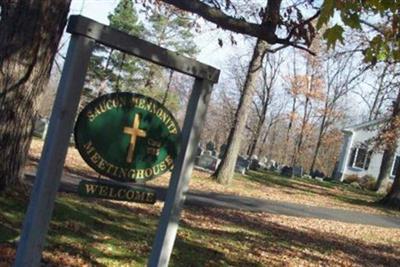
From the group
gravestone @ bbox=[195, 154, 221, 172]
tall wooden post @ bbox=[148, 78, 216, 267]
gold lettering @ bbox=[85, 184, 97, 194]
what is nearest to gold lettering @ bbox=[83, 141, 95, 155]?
gold lettering @ bbox=[85, 184, 97, 194]

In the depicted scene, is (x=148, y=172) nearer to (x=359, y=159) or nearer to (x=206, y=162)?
(x=206, y=162)

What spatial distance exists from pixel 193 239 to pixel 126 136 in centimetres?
483

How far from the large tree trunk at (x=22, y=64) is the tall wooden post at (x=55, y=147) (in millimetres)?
3584

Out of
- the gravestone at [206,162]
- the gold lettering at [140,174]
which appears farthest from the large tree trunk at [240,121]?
the gold lettering at [140,174]

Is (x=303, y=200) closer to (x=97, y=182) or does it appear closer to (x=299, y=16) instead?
(x=299, y=16)

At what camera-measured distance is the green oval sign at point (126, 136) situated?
15.3ft

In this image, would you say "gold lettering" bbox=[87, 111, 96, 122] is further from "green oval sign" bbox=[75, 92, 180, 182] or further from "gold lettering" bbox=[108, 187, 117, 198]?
"gold lettering" bbox=[108, 187, 117, 198]

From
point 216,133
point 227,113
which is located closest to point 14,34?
point 227,113

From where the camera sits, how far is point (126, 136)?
4.82m

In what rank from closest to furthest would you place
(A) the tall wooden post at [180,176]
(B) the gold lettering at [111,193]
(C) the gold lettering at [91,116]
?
1. (C) the gold lettering at [91,116]
2. (B) the gold lettering at [111,193]
3. (A) the tall wooden post at [180,176]

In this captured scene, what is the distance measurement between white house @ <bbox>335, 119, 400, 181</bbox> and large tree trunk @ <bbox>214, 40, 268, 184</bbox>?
97.4 ft

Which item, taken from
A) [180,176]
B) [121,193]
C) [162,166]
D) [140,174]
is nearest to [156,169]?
[162,166]

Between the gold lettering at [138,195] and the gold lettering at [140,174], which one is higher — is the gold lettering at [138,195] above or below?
below

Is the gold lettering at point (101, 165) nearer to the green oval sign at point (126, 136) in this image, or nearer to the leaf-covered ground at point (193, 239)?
the green oval sign at point (126, 136)
